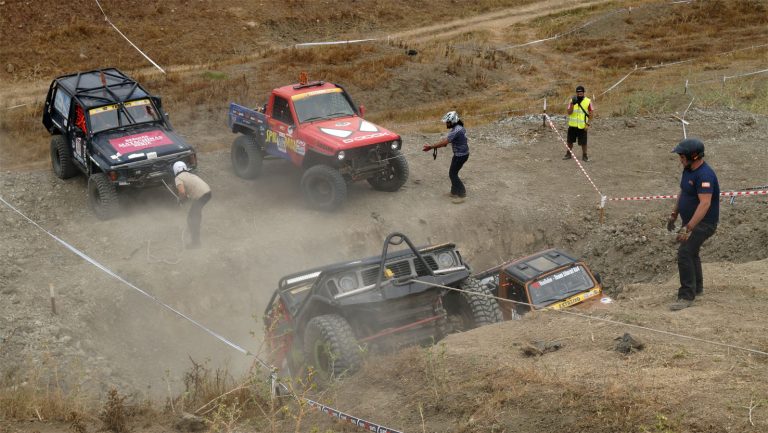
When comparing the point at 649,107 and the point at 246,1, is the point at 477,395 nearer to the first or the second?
the point at 649,107

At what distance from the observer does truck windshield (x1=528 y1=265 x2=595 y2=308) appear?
1014 cm

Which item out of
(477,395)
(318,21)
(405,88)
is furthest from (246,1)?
(477,395)

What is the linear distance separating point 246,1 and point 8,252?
2546cm

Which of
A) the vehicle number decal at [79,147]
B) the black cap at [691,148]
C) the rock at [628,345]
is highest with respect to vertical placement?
the black cap at [691,148]

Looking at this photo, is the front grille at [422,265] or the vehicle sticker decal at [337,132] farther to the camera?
the vehicle sticker decal at [337,132]

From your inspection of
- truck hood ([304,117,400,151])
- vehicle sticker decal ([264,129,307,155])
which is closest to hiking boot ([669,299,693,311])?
truck hood ([304,117,400,151])

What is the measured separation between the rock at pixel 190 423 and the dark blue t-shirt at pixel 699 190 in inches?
217

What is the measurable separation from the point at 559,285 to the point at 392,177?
16.5 ft

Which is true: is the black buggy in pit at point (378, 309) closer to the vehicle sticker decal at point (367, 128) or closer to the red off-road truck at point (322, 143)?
the red off-road truck at point (322, 143)

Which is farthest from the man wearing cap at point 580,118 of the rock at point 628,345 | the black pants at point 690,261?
the rock at point 628,345

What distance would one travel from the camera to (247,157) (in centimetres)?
1536

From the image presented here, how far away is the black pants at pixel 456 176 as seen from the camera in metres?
14.1

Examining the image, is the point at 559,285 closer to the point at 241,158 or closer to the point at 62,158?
the point at 241,158

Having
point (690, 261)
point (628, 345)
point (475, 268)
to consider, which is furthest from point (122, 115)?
point (628, 345)
